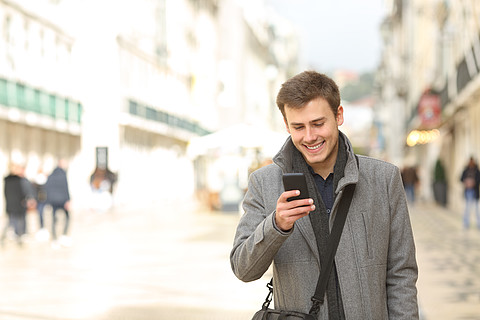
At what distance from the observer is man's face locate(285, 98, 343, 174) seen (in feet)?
10.3

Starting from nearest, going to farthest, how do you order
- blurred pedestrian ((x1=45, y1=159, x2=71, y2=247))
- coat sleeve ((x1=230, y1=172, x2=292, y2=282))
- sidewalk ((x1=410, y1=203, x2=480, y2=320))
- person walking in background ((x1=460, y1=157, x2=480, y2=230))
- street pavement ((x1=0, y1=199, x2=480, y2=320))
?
coat sleeve ((x1=230, y1=172, x2=292, y2=282)), sidewalk ((x1=410, y1=203, x2=480, y2=320)), street pavement ((x1=0, y1=199, x2=480, y2=320)), blurred pedestrian ((x1=45, y1=159, x2=71, y2=247)), person walking in background ((x1=460, y1=157, x2=480, y2=230))

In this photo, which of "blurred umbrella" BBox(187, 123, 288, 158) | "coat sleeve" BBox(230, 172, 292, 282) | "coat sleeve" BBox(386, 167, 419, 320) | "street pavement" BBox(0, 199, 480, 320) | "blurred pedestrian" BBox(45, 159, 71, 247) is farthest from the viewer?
"blurred umbrella" BBox(187, 123, 288, 158)

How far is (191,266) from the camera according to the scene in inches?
557

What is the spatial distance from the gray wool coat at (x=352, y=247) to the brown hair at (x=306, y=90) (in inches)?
7.9

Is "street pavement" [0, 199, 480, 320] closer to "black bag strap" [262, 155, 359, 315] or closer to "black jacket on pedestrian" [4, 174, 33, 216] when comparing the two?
"black jacket on pedestrian" [4, 174, 33, 216]

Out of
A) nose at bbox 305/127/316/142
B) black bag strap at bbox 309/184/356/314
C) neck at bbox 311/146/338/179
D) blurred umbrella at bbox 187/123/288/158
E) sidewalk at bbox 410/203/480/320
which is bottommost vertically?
sidewalk at bbox 410/203/480/320

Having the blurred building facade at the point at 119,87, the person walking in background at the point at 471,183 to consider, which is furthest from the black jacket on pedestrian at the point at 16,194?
the blurred building facade at the point at 119,87

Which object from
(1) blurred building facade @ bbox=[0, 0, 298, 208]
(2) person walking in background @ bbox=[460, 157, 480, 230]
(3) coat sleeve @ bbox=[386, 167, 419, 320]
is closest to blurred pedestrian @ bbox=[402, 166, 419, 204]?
Answer: (1) blurred building facade @ bbox=[0, 0, 298, 208]

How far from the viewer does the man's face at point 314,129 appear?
3129 mm

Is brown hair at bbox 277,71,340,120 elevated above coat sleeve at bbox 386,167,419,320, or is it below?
above

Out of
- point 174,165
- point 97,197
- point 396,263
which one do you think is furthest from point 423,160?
point 396,263

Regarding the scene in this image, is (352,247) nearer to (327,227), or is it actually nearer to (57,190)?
(327,227)

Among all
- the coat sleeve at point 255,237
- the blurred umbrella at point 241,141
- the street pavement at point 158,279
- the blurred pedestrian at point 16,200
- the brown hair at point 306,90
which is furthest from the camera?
the blurred umbrella at point 241,141

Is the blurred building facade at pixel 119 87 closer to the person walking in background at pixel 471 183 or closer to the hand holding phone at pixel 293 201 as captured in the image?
the person walking in background at pixel 471 183
